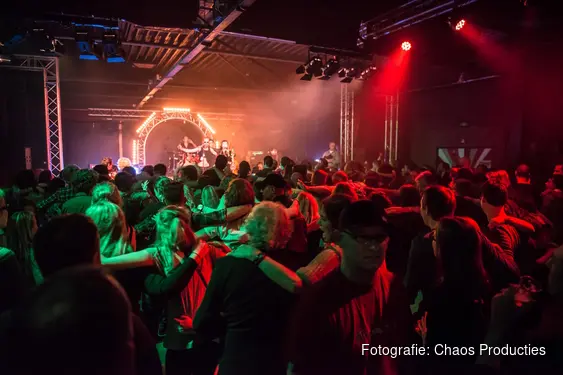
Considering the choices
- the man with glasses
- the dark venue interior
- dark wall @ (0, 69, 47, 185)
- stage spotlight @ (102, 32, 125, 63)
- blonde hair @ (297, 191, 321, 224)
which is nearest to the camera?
the dark venue interior

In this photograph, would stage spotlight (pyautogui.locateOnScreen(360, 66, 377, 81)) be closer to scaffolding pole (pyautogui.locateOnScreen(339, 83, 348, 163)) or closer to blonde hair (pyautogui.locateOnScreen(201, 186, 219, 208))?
scaffolding pole (pyautogui.locateOnScreen(339, 83, 348, 163))

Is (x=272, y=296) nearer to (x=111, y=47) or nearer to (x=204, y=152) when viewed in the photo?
(x=111, y=47)

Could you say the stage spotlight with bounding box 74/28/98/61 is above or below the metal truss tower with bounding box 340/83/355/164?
above

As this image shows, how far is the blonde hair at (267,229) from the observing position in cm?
191

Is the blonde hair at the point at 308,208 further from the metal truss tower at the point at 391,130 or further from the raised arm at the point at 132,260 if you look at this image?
the metal truss tower at the point at 391,130

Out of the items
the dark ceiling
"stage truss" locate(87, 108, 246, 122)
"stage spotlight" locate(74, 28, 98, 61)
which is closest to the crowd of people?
"stage spotlight" locate(74, 28, 98, 61)

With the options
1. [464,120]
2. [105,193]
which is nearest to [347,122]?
[464,120]

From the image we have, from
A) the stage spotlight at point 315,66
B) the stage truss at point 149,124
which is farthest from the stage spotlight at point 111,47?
the stage truss at point 149,124

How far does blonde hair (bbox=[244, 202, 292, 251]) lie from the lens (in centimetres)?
191

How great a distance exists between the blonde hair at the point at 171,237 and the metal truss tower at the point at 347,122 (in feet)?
32.2

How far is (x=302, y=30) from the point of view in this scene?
10367 mm

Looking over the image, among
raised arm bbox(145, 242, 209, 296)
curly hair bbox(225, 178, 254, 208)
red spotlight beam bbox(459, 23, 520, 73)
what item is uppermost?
red spotlight beam bbox(459, 23, 520, 73)

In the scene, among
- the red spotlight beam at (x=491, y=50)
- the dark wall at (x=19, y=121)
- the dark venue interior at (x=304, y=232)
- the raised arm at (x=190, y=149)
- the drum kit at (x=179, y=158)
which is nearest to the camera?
the dark venue interior at (x=304, y=232)

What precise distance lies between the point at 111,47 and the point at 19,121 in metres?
5.39
